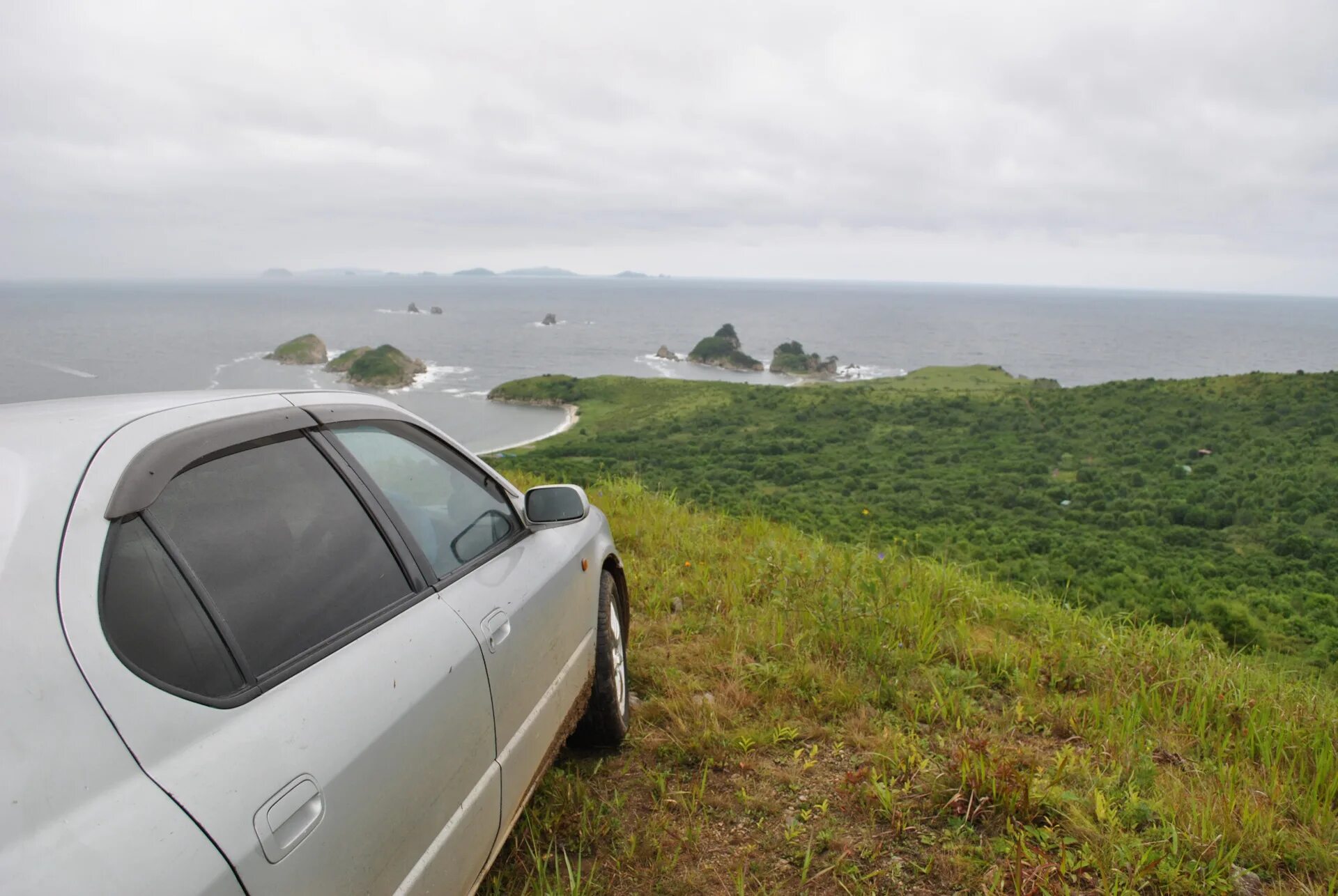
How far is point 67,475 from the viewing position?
Result: 130 centimetres

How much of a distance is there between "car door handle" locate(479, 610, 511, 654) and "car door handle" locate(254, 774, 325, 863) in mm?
751

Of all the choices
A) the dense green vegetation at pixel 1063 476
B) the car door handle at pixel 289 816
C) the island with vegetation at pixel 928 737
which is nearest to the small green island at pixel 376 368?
the dense green vegetation at pixel 1063 476

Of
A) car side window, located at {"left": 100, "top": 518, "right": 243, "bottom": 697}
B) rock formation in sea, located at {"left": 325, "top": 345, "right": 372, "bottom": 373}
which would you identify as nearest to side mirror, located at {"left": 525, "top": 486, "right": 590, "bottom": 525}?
car side window, located at {"left": 100, "top": 518, "right": 243, "bottom": 697}

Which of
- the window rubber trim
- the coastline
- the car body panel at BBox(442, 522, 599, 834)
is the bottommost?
the coastline

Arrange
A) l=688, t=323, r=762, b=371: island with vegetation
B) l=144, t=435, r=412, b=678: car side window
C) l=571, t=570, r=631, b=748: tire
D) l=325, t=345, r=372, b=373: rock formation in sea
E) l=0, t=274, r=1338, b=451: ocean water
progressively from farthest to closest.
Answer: l=688, t=323, r=762, b=371: island with vegetation, l=325, t=345, r=372, b=373: rock formation in sea, l=0, t=274, r=1338, b=451: ocean water, l=571, t=570, r=631, b=748: tire, l=144, t=435, r=412, b=678: car side window

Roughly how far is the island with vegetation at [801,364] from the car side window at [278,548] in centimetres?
7383

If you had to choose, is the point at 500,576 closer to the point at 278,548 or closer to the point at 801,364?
the point at 278,548

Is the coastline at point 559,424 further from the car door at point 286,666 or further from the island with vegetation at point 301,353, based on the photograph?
the car door at point 286,666

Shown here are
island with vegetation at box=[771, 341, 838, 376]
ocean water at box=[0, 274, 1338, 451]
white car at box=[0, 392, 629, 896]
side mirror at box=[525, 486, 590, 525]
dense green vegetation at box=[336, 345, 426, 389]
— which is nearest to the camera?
white car at box=[0, 392, 629, 896]

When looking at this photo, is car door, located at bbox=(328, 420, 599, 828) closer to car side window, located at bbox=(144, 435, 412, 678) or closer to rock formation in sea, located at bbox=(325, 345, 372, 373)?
car side window, located at bbox=(144, 435, 412, 678)

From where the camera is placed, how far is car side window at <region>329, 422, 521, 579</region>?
218 cm

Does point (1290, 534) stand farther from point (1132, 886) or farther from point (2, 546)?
point (2, 546)

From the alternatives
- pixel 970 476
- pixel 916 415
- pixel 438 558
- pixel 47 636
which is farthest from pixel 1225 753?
pixel 916 415

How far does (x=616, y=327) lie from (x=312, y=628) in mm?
127851
